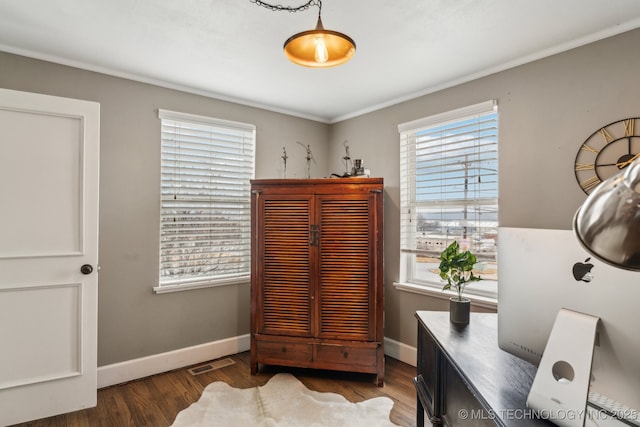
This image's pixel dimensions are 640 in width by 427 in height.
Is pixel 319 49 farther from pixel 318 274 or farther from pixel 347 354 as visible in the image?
pixel 347 354

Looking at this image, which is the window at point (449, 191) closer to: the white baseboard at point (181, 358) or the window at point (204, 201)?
the white baseboard at point (181, 358)

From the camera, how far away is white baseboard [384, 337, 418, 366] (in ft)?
10.2

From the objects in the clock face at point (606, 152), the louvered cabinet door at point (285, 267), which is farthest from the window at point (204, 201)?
the clock face at point (606, 152)

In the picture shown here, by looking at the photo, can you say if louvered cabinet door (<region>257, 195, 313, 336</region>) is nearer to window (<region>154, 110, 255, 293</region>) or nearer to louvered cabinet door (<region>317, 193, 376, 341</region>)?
louvered cabinet door (<region>317, 193, 376, 341</region>)

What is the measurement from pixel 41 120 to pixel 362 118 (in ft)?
9.02

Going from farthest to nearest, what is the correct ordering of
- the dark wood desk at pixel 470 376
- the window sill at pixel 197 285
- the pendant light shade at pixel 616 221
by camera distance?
the window sill at pixel 197 285
the dark wood desk at pixel 470 376
the pendant light shade at pixel 616 221

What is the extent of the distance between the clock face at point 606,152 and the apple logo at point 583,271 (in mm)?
1496

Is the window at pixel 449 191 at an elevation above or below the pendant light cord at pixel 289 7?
below

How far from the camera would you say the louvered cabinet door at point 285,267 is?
2889 millimetres

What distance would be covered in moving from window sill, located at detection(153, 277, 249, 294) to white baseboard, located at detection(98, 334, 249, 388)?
537 mm

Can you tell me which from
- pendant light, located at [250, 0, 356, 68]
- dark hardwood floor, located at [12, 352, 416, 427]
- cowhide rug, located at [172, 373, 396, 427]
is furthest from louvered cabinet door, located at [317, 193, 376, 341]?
pendant light, located at [250, 0, 356, 68]

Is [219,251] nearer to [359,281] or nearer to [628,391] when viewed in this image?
[359,281]

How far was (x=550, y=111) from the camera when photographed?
2312 millimetres

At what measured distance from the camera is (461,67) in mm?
2615
